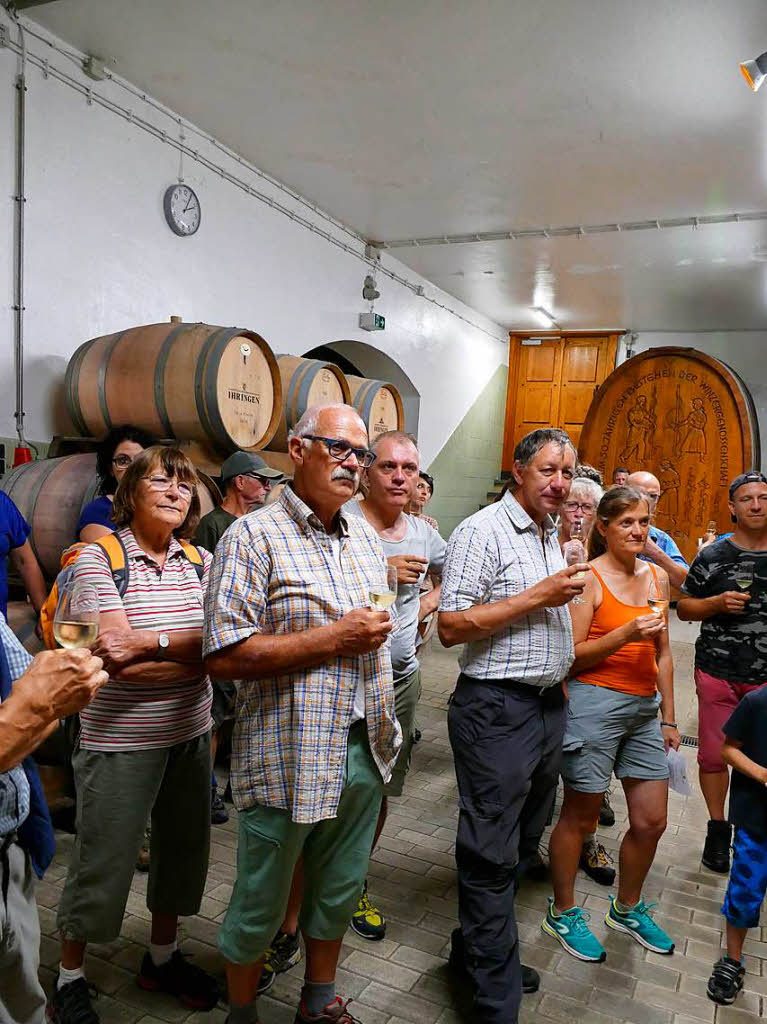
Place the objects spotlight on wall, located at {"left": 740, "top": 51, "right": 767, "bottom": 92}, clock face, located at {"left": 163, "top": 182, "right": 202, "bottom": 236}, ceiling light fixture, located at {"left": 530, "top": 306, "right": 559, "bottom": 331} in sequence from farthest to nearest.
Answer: ceiling light fixture, located at {"left": 530, "top": 306, "right": 559, "bottom": 331} < clock face, located at {"left": 163, "top": 182, "right": 202, "bottom": 236} < spotlight on wall, located at {"left": 740, "top": 51, "right": 767, "bottom": 92}

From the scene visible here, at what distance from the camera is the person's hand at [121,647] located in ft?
5.86

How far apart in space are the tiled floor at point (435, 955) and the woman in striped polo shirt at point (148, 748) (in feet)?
0.64

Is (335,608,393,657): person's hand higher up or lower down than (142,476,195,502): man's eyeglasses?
lower down

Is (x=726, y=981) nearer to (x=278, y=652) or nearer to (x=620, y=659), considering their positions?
(x=620, y=659)

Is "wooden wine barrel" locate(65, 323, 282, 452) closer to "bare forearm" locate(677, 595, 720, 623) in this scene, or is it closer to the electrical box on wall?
"bare forearm" locate(677, 595, 720, 623)

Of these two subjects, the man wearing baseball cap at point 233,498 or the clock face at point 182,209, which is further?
the clock face at point 182,209

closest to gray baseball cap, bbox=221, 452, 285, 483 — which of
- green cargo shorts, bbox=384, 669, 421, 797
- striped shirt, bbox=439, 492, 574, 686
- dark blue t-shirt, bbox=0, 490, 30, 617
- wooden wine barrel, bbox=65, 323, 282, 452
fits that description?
wooden wine barrel, bbox=65, 323, 282, 452

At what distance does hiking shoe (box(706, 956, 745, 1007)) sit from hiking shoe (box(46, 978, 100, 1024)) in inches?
74.4

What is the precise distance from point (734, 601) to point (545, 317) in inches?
312

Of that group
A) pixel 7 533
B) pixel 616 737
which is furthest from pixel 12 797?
pixel 616 737

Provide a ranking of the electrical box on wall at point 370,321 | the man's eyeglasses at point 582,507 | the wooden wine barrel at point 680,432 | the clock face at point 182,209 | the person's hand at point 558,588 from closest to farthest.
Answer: the person's hand at point 558,588
the man's eyeglasses at point 582,507
the clock face at point 182,209
the wooden wine barrel at point 680,432
the electrical box on wall at point 370,321

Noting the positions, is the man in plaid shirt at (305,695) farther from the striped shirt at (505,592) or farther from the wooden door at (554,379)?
the wooden door at (554,379)

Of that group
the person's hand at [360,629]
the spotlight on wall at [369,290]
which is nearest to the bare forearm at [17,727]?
the person's hand at [360,629]

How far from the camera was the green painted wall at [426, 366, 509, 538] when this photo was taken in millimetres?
9500
